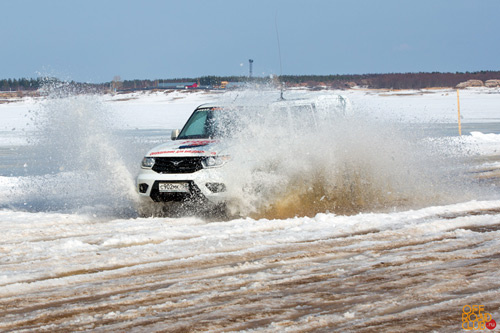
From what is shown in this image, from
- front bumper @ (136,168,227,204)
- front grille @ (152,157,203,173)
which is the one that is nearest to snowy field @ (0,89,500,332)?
front bumper @ (136,168,227,204)

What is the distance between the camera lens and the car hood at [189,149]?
26.7 ft

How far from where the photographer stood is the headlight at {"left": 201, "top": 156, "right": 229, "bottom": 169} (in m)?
8.05

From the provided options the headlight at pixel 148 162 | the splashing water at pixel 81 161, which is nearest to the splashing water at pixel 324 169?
the headlight at pixel 148 162

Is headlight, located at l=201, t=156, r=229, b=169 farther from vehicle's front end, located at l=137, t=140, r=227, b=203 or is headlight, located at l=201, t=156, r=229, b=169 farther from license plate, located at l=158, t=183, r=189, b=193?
license plate, located at l=158, t=183, r=189, b=193

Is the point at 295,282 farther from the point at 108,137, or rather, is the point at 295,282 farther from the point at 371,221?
the point at 108,137

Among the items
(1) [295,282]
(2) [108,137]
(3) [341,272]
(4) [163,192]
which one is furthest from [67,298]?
(2) [108,137]

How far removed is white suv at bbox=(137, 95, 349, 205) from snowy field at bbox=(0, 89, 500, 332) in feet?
1.31

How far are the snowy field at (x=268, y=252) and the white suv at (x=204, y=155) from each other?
40 centimetres

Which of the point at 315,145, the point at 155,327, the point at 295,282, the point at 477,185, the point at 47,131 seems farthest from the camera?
the point at 47,131

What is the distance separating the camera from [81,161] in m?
11.1

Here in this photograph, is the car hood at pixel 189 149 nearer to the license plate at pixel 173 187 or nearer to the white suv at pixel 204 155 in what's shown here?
the white suv at pixel 204 155

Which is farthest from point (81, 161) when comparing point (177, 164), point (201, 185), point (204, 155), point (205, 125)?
point (201, 185)

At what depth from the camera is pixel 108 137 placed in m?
11.0

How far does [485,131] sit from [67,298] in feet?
71.5
